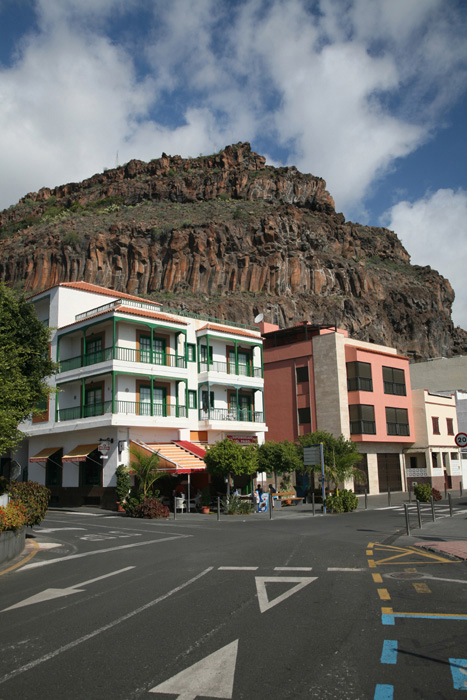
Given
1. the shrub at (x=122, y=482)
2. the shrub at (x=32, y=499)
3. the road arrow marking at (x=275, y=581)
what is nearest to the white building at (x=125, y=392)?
the shrub at (x=122, y=482)

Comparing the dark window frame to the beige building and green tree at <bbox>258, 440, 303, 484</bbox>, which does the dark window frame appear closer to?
the beige building

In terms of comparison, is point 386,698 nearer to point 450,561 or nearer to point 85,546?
point 450,561

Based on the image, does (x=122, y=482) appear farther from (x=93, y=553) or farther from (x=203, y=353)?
(x=93, y=553)

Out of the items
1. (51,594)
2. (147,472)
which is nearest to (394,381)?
(147,472)

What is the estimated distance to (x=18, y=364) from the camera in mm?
17797

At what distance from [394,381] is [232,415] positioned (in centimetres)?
1487

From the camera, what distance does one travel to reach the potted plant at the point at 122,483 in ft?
102

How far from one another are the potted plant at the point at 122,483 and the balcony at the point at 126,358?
20.5ft

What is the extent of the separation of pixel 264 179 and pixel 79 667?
13396 cm

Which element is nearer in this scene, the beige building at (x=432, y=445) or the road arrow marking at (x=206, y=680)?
the road arrow marking at (x=206, y=680)

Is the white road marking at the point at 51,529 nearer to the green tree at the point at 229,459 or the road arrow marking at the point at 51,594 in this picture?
the green tree at the point at 229,459

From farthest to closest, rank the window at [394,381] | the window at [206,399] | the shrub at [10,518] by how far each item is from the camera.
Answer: the window at [394,381], the window at [206,399], the shrub at [10,518]

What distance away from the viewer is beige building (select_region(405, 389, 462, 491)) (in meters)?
46.9

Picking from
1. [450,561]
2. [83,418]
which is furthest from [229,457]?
[450,561]
